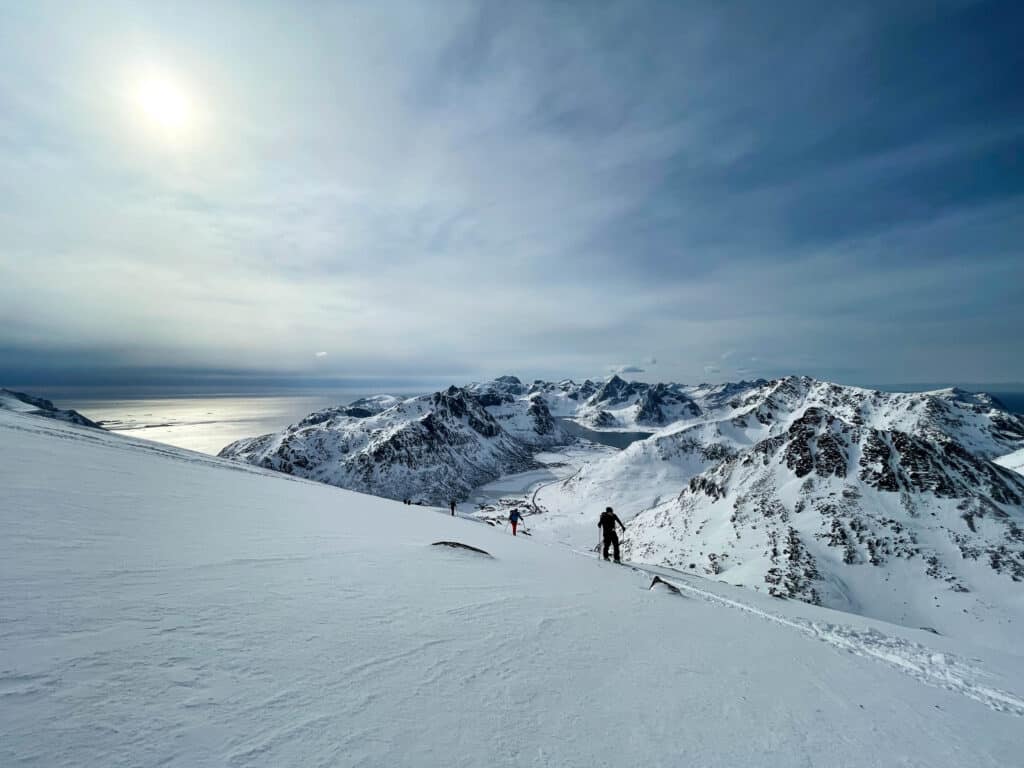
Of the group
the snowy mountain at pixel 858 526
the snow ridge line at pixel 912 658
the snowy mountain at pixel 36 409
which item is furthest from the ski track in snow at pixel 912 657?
the snowy mountain at pixel 36 409

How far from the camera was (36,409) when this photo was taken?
233 ft

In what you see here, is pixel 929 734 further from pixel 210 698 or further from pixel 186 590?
pixel 186 590

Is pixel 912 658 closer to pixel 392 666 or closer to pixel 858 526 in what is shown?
pixel 392 666

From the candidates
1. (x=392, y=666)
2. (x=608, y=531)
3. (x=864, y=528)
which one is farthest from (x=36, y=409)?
(x=864, y=528)

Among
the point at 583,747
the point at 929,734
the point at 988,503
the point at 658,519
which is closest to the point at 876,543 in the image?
the point at 988,503

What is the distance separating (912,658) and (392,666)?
423 inches

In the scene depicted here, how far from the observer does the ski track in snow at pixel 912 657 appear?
23.6ft

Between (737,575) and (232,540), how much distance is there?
56.9 meters

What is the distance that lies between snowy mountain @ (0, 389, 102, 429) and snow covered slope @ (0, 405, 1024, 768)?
136 feet

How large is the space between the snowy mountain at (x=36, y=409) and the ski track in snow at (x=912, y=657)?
1972 inches

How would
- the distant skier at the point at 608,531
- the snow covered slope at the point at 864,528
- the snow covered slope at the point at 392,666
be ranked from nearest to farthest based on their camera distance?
the snow covered slope at the point at 392,666
the distant skier at the point at 608,531
the snow covered slope at the point at 864,528

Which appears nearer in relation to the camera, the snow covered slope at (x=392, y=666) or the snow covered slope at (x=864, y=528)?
the snow covered slope at (x=392, y=666)

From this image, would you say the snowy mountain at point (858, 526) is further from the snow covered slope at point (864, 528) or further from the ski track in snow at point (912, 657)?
the ski track in snow at point (912, 657)

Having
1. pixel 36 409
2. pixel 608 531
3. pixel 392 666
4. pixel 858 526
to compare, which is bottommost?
pixel 858 526
